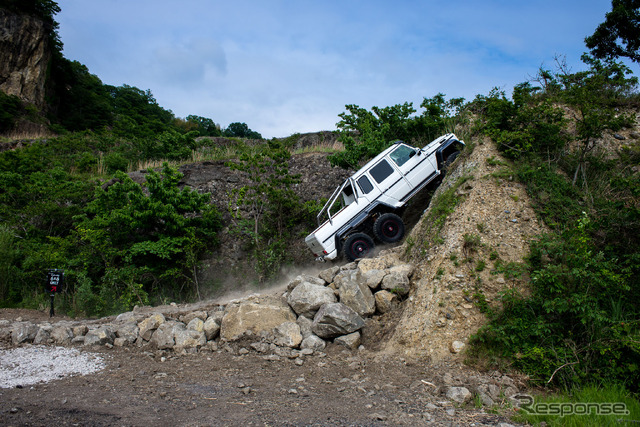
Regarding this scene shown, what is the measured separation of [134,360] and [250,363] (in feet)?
6.38

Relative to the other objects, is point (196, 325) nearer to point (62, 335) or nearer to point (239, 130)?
point (62, 335)

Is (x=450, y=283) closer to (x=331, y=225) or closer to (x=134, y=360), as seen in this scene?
(x=331, y=225)

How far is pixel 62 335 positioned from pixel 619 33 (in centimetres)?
1975

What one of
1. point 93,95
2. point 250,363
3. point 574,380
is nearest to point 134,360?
point 250,363

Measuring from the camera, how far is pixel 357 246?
9.77 meters

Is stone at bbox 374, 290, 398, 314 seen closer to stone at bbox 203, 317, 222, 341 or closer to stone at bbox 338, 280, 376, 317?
stone at bbox 338, 280, 376, 317

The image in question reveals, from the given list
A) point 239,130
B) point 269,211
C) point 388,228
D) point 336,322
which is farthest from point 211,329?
point 239,130

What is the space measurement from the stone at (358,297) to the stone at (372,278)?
0.33ft

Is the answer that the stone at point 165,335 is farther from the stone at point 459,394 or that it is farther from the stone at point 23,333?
the stone at point 459,394

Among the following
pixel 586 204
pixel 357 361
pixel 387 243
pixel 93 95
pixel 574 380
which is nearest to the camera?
pixel 574 380

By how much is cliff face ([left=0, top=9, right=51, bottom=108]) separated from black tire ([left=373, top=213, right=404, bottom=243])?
37.0 m

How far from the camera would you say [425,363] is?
561 cm

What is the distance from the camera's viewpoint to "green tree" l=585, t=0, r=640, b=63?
539 inches

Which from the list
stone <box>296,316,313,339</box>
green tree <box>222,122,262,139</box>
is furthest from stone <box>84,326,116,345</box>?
green tree <box>222,122,262,139</box>
